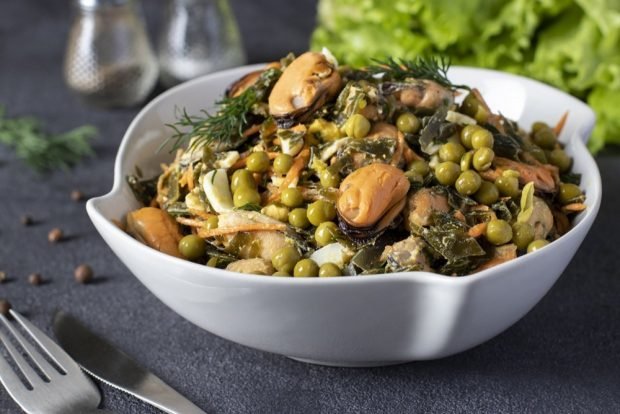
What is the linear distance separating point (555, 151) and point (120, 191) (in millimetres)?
1811

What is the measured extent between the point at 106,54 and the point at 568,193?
3.33 m

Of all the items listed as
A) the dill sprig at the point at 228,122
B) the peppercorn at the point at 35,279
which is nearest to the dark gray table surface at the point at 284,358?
the peppercorn at the point at 35,279

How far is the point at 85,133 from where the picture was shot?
17.0ft

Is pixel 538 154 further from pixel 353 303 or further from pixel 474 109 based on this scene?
pixel 353 303

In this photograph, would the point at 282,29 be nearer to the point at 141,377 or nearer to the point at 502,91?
the point at 502,91

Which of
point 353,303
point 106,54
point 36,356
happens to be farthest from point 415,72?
point 106,54

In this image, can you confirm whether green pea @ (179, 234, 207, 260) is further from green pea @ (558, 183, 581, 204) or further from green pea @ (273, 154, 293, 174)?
green pea @ (558, 183, 581, 204)

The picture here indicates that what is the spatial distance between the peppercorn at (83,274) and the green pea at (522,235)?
1.91 m

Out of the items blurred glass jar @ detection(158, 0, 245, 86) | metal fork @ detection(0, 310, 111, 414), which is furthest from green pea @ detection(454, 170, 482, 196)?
blurred glass jar @ detection(158, 0, 245, 86)

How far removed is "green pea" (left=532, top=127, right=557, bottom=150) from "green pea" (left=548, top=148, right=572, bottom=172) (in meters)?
0.08

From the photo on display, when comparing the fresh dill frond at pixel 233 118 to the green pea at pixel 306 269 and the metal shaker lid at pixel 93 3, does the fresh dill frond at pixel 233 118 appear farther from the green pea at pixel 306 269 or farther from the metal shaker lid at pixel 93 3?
the metal shaker lid at pixel 93 3

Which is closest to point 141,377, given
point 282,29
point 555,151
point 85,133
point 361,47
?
point 555,151

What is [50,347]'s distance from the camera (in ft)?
10.5

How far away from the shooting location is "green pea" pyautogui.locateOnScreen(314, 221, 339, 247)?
9.59ft
